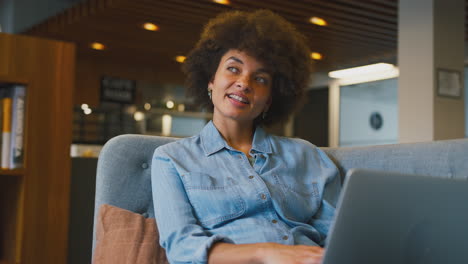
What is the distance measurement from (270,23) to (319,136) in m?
7.91

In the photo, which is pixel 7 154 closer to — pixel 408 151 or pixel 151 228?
pixel 151 228

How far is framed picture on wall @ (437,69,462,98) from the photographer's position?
4.95 meters

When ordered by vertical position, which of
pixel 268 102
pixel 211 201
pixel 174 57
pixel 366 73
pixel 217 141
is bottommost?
pixel 211 201

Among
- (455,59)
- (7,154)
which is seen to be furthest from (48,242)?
(455,59)

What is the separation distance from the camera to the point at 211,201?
1387 millimetres

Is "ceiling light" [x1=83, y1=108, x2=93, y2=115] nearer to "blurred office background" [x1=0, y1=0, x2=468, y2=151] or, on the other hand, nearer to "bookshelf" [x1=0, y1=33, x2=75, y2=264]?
"blurred office background" [x1=0, y1=0, x2=468, y2=151]

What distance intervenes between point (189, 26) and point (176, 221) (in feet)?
17.0

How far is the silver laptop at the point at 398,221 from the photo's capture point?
0.80 m

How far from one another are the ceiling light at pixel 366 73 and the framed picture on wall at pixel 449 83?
255 cm

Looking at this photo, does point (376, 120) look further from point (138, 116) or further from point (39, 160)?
point (39, 160)

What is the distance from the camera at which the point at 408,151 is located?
1549 mm

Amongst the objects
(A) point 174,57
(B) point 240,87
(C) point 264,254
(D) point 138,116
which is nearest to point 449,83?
(B) point 240,87

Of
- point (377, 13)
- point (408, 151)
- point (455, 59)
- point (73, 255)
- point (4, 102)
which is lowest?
point (73, 255)

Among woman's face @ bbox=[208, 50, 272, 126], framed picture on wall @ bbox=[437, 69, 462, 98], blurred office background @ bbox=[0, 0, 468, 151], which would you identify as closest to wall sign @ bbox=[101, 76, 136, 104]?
blurred office background @ bbox=[0, 0, 468, 151]
